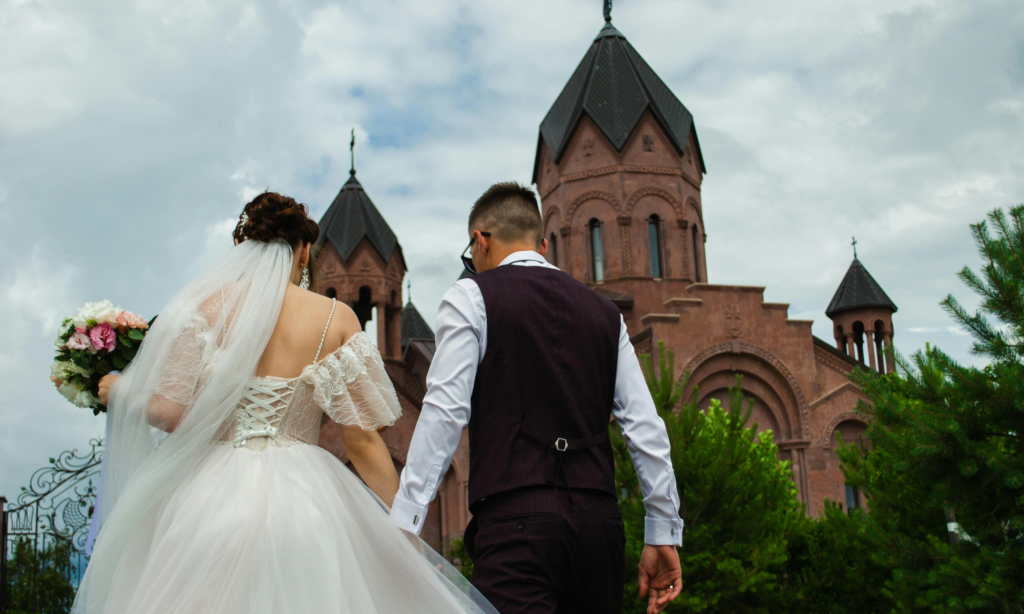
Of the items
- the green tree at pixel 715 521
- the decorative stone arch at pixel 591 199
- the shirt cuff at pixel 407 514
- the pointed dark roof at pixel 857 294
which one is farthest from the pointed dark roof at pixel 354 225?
the shirt cuff at pixel 407 514

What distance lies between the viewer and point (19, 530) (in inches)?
530

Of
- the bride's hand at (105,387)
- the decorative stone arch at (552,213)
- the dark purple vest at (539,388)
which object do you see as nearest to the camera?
the dark purple vest at (539,388)

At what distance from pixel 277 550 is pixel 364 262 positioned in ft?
77.4

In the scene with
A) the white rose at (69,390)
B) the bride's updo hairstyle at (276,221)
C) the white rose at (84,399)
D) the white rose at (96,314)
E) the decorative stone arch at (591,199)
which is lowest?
the white rose at (84,399)

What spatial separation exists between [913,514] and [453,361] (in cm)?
796

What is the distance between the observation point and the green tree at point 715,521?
10.4m

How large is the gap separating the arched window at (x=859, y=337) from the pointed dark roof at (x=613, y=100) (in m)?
6.74

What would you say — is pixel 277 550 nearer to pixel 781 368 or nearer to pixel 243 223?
pixel 243 223

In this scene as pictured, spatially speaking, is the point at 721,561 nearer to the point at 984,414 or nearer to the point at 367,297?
the point at 984,414

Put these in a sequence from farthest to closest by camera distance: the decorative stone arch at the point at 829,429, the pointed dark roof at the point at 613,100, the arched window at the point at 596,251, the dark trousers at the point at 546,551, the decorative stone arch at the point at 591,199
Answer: the pointed dark roof at the point at 613,100, the arched window at the point at 596,251, the decorative stone arch at the point at 591,199, the decorative stone arch at the point at 829,429, the dark trousers at the point at 546,551

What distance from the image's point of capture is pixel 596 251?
24.4m

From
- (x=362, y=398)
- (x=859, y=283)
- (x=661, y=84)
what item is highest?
(x=661, y=84)

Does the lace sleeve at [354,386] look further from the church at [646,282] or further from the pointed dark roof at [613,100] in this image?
the pointed dark roof at [613,100]

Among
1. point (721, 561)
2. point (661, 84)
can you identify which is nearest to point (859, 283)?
point (661, 84)
